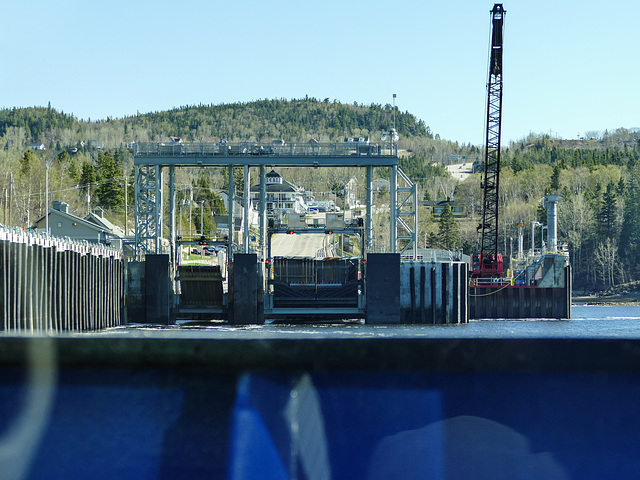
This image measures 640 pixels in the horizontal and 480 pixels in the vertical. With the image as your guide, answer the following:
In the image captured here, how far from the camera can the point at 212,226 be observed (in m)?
112

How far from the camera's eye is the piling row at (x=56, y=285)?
97.3 ft

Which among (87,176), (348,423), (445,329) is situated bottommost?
(445,329)

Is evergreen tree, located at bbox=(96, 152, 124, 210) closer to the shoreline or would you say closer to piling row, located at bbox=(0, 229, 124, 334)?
the shoreline

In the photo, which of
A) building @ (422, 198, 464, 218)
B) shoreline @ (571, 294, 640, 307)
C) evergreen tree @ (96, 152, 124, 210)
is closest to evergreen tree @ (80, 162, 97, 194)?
evergreen tree @ (96, 152, 124, 210)

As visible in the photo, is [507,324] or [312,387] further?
[507,324]

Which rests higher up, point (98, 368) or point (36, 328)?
point (98, 368)

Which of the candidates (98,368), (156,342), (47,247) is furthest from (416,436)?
(47,247)

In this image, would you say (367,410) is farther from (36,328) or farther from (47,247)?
(47,247)

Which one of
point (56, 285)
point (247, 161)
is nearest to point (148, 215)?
point (247, 161)

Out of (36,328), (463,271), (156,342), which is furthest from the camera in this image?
(463,271)

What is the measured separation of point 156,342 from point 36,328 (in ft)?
99.0

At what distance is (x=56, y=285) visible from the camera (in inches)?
1416

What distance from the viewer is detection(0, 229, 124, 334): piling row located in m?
29.7

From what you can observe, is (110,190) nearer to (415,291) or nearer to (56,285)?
(415,291)
